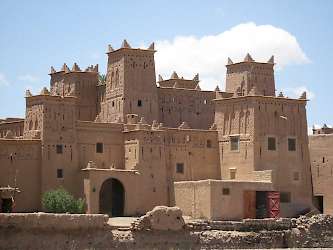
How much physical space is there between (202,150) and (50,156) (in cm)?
1263

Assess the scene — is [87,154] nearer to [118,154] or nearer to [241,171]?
[118,154]

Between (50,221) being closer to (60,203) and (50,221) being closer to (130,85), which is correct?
(60,203)

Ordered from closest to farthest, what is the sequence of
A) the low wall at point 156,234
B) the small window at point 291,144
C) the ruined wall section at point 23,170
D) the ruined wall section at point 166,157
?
the low wall at point 156,234 < the ruined wall section at point 23,170 < the ruined wall section at point 166,157 < the small window at point 291,144

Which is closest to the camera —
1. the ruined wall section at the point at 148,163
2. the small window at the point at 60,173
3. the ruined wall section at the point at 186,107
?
the small window at the point at 60,173

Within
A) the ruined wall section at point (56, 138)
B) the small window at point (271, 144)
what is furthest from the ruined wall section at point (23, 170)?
the small window at point (271, 144)

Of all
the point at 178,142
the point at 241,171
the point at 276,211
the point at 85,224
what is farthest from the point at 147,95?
the point at 85,224

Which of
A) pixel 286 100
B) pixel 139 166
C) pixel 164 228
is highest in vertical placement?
pixel 286 100

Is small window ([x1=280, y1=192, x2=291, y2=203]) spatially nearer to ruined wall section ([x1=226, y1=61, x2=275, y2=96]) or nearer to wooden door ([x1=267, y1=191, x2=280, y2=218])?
wooden door ([x1=267, y1=191, x2=280, y2=218])

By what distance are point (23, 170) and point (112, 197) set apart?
712 centimetres

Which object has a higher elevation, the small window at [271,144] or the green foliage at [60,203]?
the small window at [271,144]

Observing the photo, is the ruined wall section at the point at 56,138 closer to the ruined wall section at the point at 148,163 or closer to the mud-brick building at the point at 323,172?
the ruined wall section at the point at 148,163

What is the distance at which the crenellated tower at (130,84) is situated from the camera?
68.0 metres

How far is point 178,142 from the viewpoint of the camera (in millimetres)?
65375

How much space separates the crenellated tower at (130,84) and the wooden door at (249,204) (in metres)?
12.2
